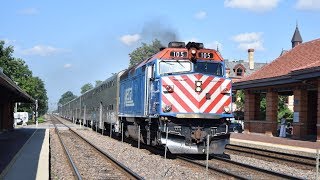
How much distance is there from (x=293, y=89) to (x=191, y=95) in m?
14.4

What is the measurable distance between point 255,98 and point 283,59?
135 inches

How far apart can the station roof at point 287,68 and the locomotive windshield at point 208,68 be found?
9831 millimetres

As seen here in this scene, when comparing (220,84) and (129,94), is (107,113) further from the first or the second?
(220,84)

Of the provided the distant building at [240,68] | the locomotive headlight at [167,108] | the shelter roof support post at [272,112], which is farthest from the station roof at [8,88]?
the distant building at [240,68]

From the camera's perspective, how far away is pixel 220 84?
14.8 meters

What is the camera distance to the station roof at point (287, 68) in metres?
26.1

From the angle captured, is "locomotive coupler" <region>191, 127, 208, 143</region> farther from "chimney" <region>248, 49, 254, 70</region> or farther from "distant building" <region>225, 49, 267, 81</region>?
"chimney" <region>248, 49, 254, 70</region>

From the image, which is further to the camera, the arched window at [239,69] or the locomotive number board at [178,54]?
the arched window at [239,69]

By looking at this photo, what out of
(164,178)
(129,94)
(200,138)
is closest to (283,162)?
(200,138)

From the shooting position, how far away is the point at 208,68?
1505 cm

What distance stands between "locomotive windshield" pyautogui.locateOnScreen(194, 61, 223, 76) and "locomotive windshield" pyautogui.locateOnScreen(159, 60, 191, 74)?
30cm

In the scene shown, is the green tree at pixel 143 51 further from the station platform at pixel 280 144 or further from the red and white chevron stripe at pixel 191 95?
the red and white chevron stripe at pixel 191 95

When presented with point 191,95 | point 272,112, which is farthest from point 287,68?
point 191,95

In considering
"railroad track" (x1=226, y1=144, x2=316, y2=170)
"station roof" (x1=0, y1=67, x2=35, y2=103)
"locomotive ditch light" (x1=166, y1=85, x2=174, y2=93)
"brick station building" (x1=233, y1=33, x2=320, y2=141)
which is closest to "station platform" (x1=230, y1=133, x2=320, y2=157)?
"brick station building" (x1=233, y1=33, x2=320, y2=141)
